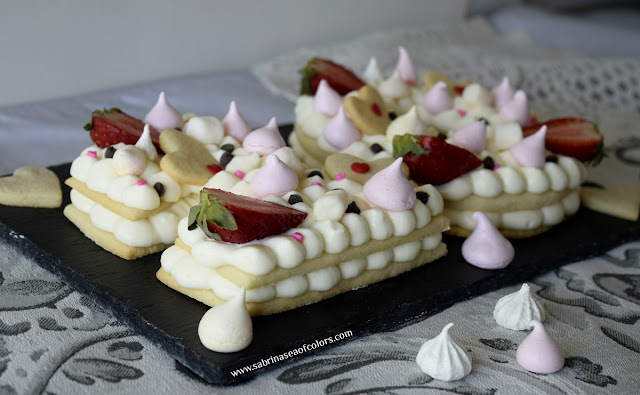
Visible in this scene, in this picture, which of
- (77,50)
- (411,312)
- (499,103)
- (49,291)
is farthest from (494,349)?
(77,50)

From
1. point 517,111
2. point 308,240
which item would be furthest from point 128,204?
point 517,111

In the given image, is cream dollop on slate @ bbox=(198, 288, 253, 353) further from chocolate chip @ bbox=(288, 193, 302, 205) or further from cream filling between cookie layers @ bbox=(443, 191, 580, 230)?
cream filling between cookie layers @ bbox=(443, 191, 580, 230)

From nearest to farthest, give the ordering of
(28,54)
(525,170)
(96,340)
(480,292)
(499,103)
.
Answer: (96,340), (480,292), (525,170), (499,103), (28,54)

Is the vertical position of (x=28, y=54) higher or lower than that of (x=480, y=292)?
higher

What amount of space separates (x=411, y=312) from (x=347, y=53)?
1.57 meters

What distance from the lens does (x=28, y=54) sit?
2449 millimetres

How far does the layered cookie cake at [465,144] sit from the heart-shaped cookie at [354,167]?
0.04 ft

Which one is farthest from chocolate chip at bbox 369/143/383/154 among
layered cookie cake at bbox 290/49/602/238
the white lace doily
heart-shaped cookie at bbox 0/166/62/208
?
the white lace doily

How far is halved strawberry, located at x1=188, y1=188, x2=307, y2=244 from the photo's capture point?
141 centimetres

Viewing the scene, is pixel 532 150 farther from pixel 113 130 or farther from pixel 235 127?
pixel 113 130

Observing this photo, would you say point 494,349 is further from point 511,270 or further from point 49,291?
point 49,291

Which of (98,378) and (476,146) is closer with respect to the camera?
(98,378)

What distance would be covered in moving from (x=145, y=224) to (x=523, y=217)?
0.81 metres

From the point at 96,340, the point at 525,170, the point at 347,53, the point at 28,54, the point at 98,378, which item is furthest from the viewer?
the point at 347,53
